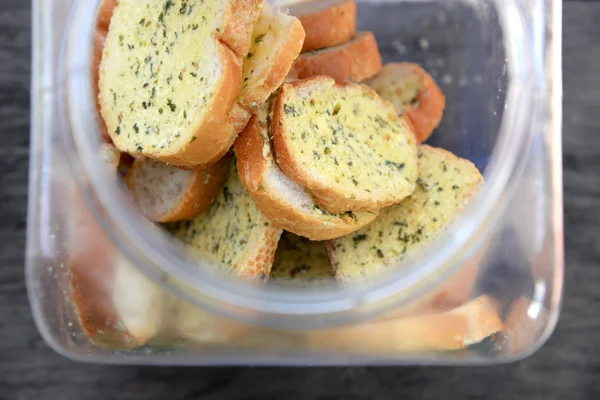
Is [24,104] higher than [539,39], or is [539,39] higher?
[539,39]

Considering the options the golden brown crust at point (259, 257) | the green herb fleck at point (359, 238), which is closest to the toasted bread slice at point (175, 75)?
the golden brown crust at point (259, 257)

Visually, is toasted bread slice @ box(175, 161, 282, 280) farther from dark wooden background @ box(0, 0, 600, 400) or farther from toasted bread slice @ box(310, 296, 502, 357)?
dark wooden background @ box(0, 0, 600, 400)

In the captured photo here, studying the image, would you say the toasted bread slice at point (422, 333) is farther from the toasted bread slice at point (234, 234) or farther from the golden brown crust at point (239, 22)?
the golden brown crust at point (239, 22)

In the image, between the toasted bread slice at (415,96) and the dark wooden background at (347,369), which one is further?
the dark wooden background at (347,369)

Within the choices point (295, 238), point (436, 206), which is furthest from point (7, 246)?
point (436, 206)

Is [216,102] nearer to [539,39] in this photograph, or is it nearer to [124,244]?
[124,244]

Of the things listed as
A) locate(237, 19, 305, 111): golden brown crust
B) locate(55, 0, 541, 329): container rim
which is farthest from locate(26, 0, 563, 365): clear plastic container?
locate(237, 19, 305, 111): golden brown crust

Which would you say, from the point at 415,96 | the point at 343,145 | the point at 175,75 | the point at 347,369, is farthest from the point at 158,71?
the point at 347,369
